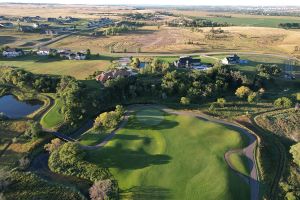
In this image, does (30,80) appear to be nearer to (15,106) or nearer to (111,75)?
(15,106)

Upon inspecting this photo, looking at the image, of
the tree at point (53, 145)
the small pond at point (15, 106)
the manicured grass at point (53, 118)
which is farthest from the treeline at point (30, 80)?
the tree at point (53, 145)

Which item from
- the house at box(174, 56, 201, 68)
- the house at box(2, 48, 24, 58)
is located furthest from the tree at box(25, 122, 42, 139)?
the house at box(2, 48, 24, 58)

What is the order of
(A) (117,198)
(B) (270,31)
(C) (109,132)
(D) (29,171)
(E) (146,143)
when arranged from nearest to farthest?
(A) (117,198)
(D) (29,171)
(E) (146,143)
(C) (109,132)
(B) (270,31)

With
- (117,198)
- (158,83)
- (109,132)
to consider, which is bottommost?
(117,198)

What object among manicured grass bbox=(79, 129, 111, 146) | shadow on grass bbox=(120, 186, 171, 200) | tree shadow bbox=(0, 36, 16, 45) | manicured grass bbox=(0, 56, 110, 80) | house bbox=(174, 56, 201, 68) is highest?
tree shadow bbox=(0, 36, 16, 45)

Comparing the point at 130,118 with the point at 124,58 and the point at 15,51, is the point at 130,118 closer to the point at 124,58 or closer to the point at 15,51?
the point at 124,58

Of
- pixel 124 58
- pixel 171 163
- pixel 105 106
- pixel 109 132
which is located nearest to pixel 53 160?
pixel 109 132

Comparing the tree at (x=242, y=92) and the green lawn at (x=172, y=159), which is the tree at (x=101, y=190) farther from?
the tree at (x=242, y=92)

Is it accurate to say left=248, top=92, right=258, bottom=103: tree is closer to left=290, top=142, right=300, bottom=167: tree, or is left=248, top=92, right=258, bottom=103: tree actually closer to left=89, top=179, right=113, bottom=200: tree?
left=290, top=142, right=300, bottom=167: tree
